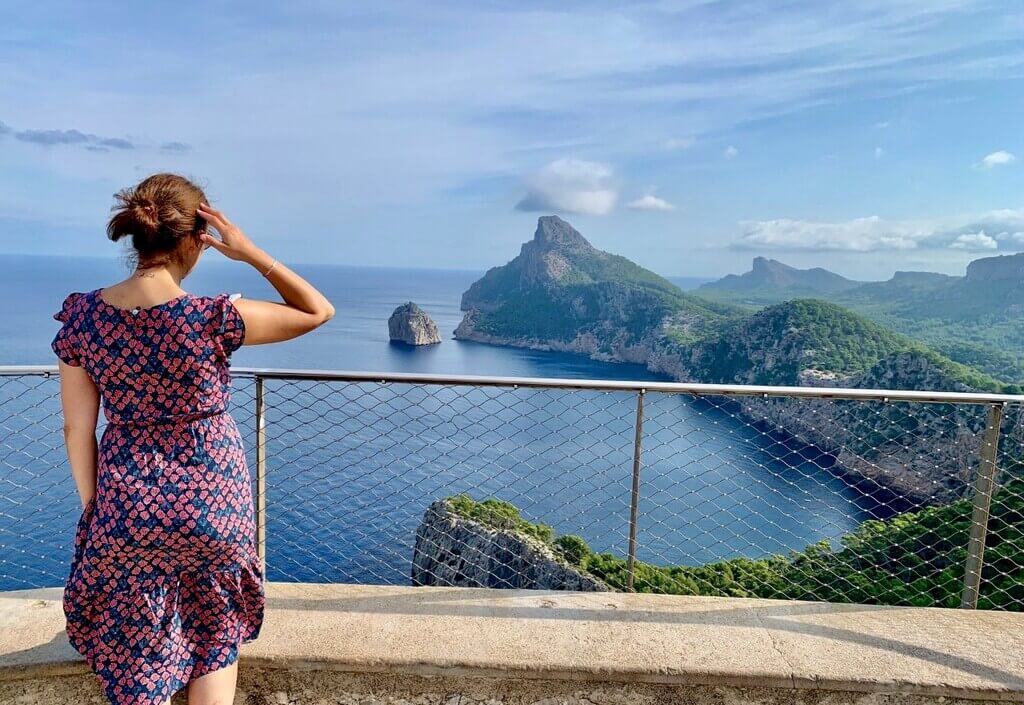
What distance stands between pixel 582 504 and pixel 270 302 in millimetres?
27652

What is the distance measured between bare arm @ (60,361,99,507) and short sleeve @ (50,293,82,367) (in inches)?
0.9

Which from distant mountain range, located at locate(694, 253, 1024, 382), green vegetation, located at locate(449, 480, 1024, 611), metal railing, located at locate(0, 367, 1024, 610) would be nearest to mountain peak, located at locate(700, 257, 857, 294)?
distant mountain range, located at locate(694, 253, 1024, 382)

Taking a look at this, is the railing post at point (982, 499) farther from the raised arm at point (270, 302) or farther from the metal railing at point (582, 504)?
the raised arm at point (270, 302)

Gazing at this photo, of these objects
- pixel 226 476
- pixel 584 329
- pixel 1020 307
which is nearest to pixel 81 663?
pixel 226 476

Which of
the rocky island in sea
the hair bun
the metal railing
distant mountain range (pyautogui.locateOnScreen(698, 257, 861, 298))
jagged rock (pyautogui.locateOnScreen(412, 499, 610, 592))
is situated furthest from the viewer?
distant mountain range (pyautogui.locateOnScreen(698, 257, 861, 298))

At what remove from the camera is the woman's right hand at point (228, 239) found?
135 cm

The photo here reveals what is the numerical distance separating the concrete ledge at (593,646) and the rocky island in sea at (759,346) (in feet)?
48.1

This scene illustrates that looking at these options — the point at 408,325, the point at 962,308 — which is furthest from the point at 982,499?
the point at 962,308

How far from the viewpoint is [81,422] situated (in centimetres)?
140

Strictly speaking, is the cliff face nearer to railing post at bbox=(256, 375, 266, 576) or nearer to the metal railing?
the metal railing

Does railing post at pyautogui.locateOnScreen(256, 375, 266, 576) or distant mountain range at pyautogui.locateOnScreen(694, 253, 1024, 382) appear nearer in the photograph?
railing post at pyautogui.locateOnScreen(256, 375, 266, 576)

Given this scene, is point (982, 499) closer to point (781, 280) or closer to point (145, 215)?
point (145, 215)

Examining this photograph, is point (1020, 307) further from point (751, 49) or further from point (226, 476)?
point (226, 476)

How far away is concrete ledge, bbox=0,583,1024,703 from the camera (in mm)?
1867
